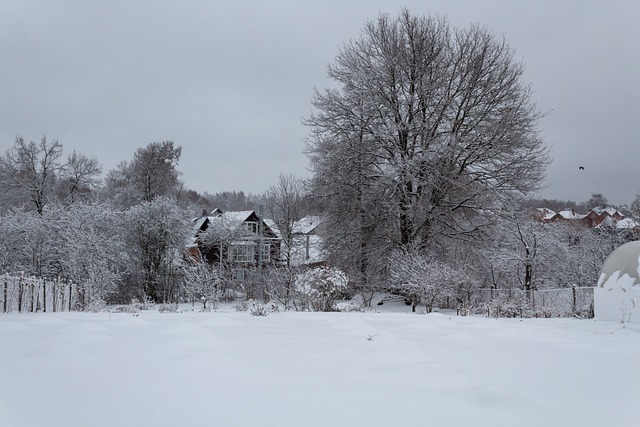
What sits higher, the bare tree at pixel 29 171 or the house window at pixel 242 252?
the bare tree at pixel 29 171

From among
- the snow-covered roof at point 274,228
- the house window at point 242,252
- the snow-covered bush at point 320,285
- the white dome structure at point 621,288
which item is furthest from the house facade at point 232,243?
the white dome structure at point 621,288

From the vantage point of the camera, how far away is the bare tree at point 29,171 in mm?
27203

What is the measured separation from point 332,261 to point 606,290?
12.5 m

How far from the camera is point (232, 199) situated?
85938 mm

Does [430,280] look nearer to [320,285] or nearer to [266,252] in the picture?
[320,285]

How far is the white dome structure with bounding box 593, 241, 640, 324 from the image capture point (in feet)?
28.3

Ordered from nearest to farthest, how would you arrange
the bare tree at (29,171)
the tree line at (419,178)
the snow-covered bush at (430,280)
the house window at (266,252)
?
the snow-covered bush at (430,280), the tree line at (419,178), the bare tree at (29,171), the house window at (266,252)

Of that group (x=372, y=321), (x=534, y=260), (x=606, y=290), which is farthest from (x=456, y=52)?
(x=372, y=321)

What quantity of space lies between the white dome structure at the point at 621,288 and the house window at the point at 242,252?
24.6 m

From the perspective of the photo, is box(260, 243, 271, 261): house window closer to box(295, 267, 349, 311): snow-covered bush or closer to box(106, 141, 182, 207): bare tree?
box(106, 141, 182, 207): bare tree

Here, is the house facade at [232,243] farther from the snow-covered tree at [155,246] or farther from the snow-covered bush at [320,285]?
the snow-covered bush at [320,285]

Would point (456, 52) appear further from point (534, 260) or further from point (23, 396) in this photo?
point (23, 396)

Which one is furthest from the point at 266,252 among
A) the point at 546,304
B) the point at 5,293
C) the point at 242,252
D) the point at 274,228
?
the point at 5,293

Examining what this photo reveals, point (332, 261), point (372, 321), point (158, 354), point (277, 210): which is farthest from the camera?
point (277, 210)
